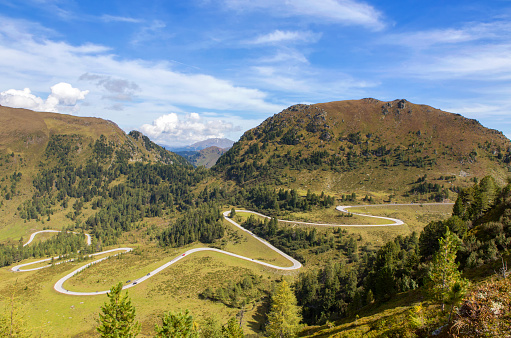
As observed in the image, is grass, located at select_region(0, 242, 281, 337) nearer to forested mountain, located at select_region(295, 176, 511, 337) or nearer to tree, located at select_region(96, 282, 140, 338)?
forested mountain, located at select_region(295, 176, 511, 337)

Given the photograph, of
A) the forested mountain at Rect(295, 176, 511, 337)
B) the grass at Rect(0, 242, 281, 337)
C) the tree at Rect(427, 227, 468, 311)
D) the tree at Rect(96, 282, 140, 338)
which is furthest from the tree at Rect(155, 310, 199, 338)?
the grass at Rect(0, 242, 281, 337)

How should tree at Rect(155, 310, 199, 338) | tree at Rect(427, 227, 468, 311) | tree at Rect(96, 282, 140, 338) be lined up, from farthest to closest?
1. tree at Rect(96, 282, 140, 338)
2. tree at Rect(155, 310, 199, 338)
3. tree at Rect(427, 227, 468, 311)

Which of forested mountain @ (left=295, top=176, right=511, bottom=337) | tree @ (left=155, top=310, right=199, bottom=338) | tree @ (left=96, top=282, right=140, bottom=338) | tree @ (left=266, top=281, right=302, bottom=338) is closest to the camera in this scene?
forested mountain @ (left=295, top=176, right=511, bottom=337)

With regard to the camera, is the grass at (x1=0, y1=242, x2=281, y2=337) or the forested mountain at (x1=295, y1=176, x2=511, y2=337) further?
the grass at (x1=0, y1=242, x2=281, y2=337)

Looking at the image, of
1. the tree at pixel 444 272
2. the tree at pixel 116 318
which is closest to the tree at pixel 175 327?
the tree at pixel 116 318

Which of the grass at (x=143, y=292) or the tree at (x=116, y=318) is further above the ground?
the tree at (x=116, y=318)

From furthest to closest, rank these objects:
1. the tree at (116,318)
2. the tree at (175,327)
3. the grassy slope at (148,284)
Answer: the grassy slope at (148,284), the tree at (116,318), the tree at (175,327)

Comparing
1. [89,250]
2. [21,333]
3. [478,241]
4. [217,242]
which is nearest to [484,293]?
[478,241]

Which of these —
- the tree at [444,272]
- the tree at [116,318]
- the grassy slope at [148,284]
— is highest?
the tree at [444,272]

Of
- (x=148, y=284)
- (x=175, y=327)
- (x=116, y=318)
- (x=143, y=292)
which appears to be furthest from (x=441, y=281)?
(x=148, y=284)

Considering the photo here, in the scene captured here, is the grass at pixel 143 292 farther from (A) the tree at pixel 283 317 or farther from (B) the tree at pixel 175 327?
(B) the tree at pixel 175 327

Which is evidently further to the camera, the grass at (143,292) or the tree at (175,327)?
the grass at (143,292)
